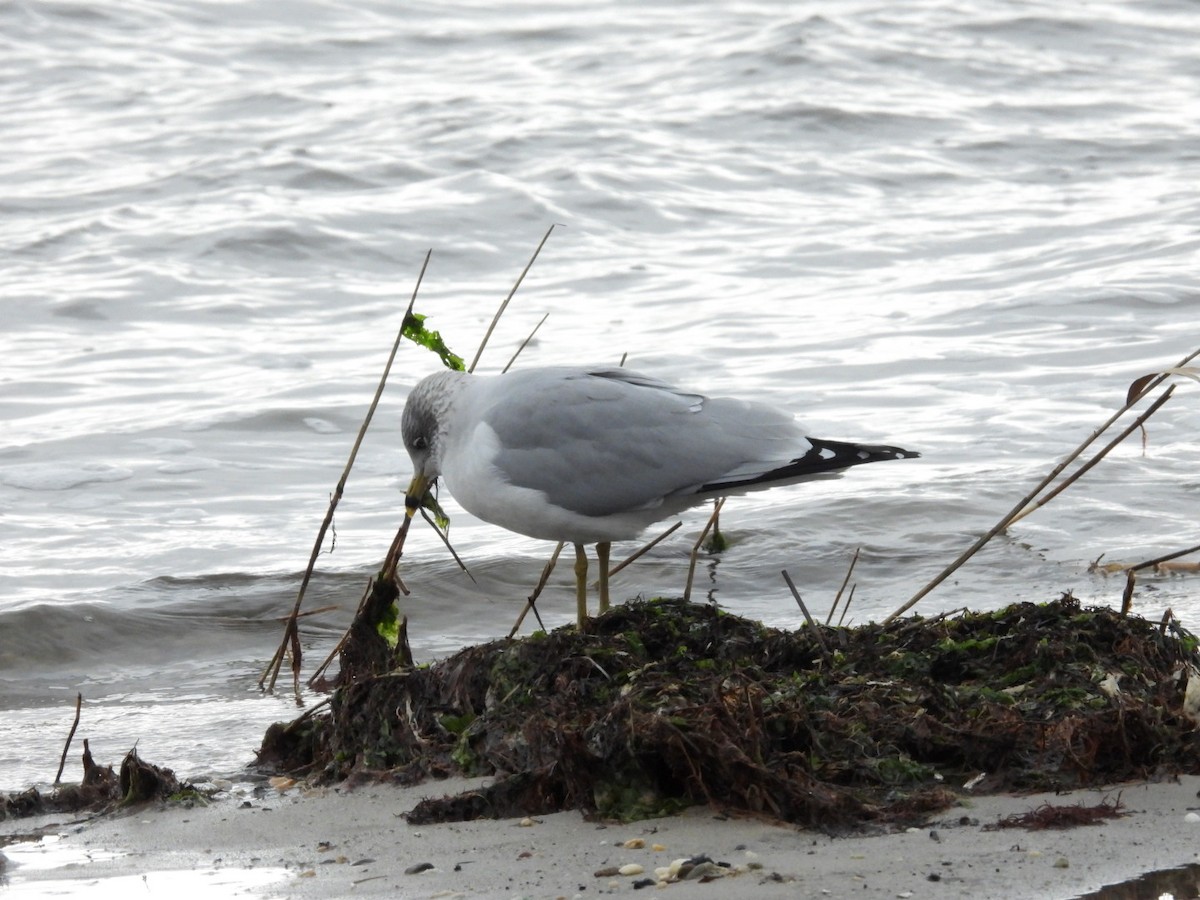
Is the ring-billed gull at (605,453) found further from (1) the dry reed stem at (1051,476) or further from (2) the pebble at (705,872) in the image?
(2) the pebble at (705,872)

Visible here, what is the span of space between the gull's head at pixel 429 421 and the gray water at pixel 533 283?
981mm

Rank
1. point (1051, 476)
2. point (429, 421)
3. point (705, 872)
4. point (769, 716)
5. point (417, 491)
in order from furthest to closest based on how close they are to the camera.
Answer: point (417, 491) < point (429, 421) < point (1051, 476) < point (769, 716) < point (705, 872)

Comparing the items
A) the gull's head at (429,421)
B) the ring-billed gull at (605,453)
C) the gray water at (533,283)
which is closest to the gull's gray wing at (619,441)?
the ring-billed gull at (605,453)

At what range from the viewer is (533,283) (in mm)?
13117

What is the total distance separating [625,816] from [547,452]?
1.71 metres

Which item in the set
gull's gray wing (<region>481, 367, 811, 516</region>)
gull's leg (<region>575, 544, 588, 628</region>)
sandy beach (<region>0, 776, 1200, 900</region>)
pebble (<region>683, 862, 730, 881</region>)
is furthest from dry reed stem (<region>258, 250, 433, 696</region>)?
pebble (<region>683, 862, 730, 881</region>)

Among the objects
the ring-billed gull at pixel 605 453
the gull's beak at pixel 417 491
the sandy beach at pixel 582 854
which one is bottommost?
the sandy beach at pixel 582 854

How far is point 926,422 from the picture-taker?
9406mm

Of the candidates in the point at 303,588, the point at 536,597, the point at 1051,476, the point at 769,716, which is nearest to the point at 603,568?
the point at 536,597

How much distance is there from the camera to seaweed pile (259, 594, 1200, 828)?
3826 millimetres

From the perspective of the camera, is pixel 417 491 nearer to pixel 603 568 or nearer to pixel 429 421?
pixel 429 421

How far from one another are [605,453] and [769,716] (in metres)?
1.51

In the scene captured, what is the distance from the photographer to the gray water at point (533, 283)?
7371 millimetres

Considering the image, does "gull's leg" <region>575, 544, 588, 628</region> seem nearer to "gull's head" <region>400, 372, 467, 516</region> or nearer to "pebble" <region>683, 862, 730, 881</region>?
"gull's head" <region>400, 372, 467, 516</region>
